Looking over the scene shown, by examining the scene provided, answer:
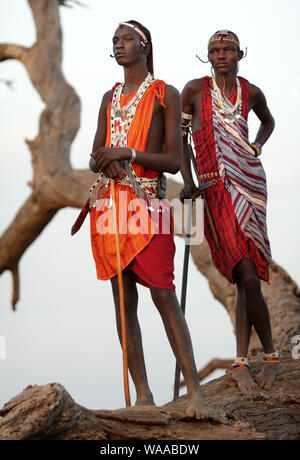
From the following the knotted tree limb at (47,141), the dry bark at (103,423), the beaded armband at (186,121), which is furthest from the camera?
the knotted tree limb at (47,141)

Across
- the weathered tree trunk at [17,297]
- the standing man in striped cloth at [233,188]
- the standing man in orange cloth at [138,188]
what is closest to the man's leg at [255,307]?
the standing man in striped cloth at [233,188]

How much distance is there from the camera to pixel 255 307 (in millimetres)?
4961

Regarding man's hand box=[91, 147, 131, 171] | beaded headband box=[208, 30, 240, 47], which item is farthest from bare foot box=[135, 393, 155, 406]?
beaded headband box=[208, 30, 240, 47]

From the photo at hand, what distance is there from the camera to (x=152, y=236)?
12.6ft

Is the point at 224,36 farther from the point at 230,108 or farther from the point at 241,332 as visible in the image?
the point at 241,332

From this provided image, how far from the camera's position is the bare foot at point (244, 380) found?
4.80 meters

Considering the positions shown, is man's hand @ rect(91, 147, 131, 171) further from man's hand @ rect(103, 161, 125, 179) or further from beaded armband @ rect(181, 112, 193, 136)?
beaded armband @ rect(181, 112, 193, 136)

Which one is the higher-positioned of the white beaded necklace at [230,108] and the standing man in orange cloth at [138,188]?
the white beaded necklace at [230,108]

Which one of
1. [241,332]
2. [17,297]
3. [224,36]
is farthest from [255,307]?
[17,297]

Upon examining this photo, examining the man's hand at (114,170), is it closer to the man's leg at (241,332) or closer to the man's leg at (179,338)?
the man's leg at (179,338)

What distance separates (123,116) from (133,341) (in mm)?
1237
